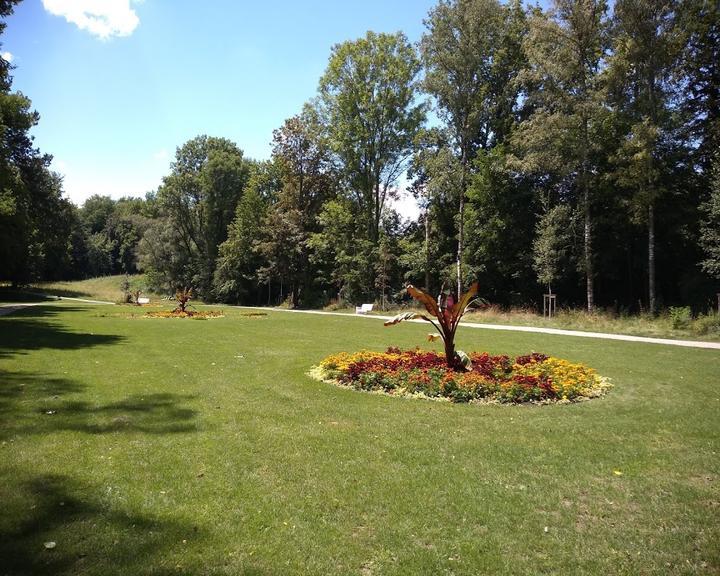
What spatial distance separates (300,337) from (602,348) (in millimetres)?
8847

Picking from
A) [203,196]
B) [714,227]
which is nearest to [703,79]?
[714,227]

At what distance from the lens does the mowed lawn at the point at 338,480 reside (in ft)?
9.93

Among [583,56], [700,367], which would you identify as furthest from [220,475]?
[583,56]

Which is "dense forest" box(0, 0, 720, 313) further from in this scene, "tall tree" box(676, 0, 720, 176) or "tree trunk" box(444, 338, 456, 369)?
"tree trunk" box(444, 338, 456, 369)

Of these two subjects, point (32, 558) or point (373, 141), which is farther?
point (373, 141)

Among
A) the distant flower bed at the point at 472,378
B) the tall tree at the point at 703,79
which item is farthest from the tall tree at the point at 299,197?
the distant flower bed at the point at 472,378

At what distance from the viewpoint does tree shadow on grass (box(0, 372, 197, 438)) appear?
5215 mm

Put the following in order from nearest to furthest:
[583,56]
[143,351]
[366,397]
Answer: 1. [366,397]
2. [143,351]
3. [583,56]

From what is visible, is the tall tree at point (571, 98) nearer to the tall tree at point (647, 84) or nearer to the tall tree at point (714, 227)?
the tall tree at point (647, 84)

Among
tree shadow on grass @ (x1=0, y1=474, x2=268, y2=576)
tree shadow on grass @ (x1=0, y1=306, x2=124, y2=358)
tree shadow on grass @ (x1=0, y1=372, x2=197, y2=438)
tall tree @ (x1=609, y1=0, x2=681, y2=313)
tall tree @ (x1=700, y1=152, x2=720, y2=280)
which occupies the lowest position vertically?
tree shadow on grass @ (x1=0, y1=474, x2=268, y2=576)

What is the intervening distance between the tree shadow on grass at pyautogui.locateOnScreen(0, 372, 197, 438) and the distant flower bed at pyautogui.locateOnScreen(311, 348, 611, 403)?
9.69 feet

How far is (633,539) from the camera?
130 inches

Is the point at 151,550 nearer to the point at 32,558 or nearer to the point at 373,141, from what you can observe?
the point at 32,558

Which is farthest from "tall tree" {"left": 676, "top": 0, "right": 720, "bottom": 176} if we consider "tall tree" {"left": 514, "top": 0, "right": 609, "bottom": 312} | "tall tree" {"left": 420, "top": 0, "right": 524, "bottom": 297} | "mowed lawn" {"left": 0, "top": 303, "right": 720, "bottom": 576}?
"mowed lawn" {"left": 0, "top": 303, "right": 720, "bottom": 576}
